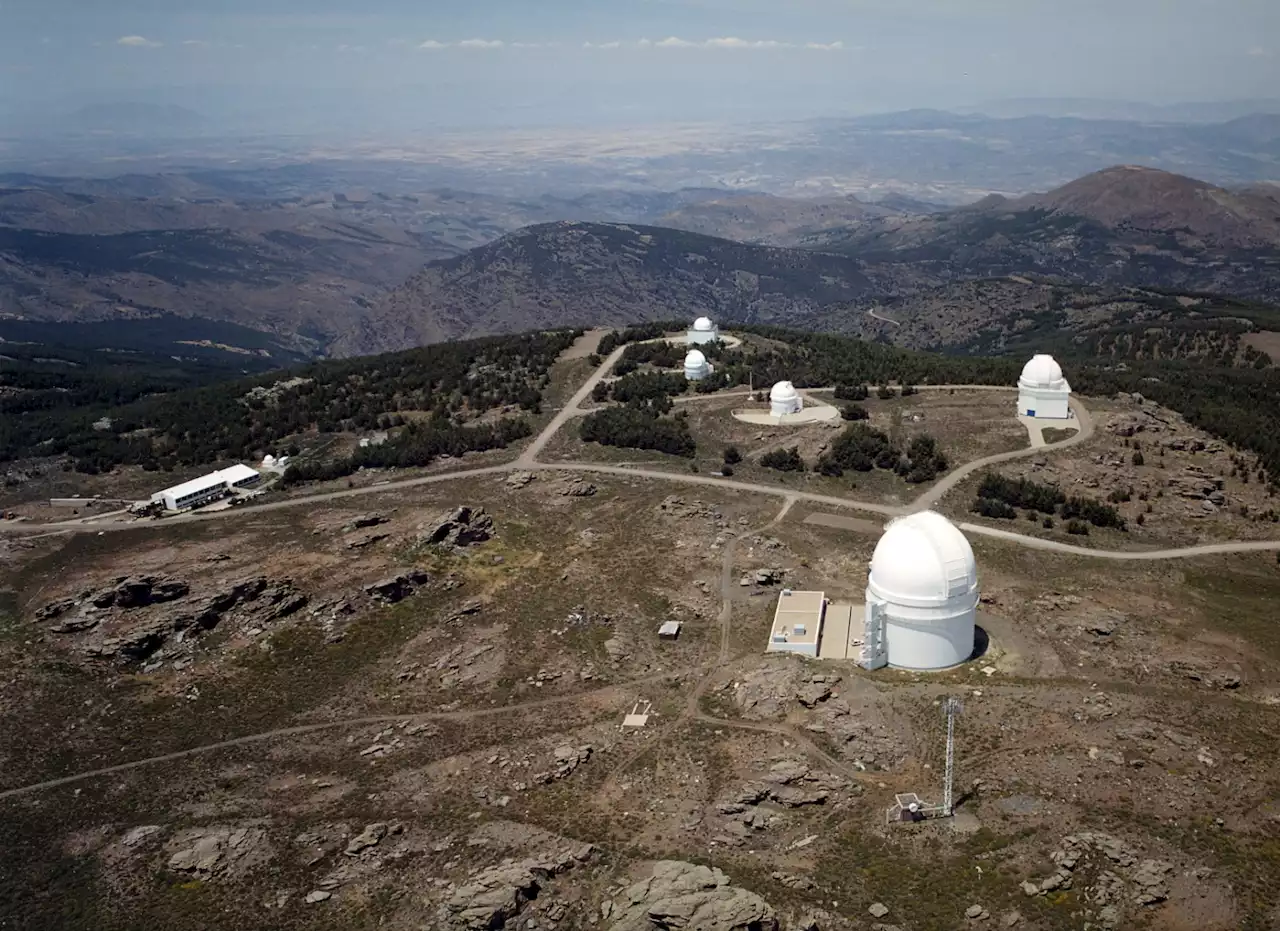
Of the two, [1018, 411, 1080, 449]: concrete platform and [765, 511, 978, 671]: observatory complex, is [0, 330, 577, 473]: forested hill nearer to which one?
[1018, 411, 1080, 449]: concrete platform

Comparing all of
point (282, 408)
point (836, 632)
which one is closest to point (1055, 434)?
→ point (836, 632)

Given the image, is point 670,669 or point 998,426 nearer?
point 670,669

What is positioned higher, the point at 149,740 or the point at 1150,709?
the point at 1150,709

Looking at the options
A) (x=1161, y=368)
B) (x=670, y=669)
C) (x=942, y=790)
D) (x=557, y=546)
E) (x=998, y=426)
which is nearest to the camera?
(x=942, y=790)

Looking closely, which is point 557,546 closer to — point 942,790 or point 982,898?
point 942,790

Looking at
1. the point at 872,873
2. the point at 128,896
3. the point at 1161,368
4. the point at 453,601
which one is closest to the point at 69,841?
the point at 128,896

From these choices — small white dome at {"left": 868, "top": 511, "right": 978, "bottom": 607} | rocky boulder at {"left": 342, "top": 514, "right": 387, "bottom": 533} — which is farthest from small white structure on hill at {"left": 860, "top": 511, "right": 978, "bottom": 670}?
rocky boulder at {"left": 342, "top": 514, "right": 387, "bottom": 533}

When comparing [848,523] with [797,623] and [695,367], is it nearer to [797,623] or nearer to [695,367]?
[797,623]
